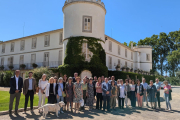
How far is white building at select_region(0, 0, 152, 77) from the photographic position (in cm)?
1709

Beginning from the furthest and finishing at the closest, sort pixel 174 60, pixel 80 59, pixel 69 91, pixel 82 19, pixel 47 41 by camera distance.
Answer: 1. pixel 174 60
2. pixel 47 41
3. pixel 82 19
4. pixel 80 59
5. pixel 69 91

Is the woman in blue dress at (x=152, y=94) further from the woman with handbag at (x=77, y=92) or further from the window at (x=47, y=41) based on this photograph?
the window at (x=47, y=41)

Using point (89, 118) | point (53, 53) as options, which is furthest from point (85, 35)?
point (89, 118)

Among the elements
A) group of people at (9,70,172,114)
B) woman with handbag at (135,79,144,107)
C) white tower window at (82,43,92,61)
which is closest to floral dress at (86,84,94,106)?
group of people at (9,70,172,114)

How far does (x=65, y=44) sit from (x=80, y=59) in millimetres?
2686

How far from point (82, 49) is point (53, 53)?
8520 mm

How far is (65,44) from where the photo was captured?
17484 millimetres

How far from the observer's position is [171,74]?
167 feet

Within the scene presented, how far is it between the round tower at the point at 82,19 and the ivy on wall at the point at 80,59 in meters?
0.77

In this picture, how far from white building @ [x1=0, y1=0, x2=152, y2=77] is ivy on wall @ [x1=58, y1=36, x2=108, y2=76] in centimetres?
83

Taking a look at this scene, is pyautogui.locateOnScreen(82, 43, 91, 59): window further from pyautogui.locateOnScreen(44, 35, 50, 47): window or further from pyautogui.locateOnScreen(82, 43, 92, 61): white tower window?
pyautogui.locateOnScreen(44, 35, 50, 47): window

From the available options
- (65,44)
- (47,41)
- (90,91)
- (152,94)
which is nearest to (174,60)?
(47,41)

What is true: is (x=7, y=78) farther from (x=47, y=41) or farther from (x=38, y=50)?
(x=47, y=41)

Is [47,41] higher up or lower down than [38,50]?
higher up
